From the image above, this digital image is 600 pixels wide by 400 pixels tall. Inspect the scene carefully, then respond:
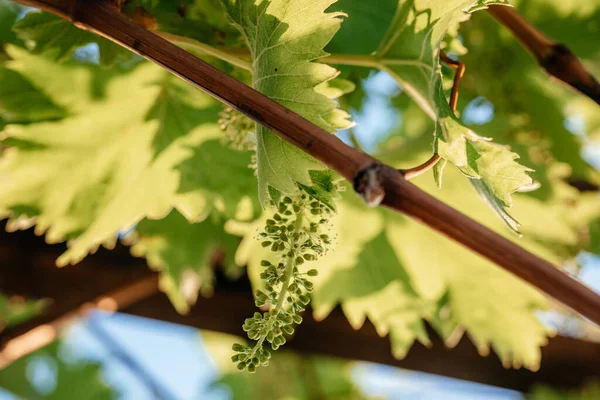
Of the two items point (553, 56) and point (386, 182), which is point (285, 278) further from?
point (553, 56)

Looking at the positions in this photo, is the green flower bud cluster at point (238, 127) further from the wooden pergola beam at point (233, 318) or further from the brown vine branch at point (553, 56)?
the wooden pergola beam at point (233, 318)

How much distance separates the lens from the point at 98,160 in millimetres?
1033

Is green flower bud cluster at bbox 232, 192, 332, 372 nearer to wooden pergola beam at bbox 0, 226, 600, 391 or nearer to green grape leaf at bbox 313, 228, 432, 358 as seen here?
green grape leaf at bbox 313, 228, 432, 358

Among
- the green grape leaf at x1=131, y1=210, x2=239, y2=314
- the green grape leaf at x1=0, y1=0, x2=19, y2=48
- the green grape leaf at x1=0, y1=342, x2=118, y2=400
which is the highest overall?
the green grape leaf at x1=0, y1=0, x2=19, y2=48

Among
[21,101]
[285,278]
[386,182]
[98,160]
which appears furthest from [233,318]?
[386,182]

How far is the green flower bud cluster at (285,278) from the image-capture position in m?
0.52

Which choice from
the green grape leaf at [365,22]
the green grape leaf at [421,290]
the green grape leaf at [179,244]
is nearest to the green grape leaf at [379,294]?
the green grape leaf at [421,290]

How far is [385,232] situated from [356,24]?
0.58 m

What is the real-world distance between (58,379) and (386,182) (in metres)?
2.46

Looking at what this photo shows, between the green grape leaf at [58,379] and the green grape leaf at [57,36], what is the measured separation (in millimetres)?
1969

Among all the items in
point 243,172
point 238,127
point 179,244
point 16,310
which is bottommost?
point 16,310

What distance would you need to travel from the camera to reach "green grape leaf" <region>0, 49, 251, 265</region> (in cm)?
97

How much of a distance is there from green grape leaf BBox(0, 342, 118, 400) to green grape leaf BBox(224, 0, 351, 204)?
2145 millimetres

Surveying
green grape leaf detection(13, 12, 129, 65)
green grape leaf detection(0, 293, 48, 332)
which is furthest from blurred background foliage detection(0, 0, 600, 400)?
green grape leaf detection(0, 293, 48, 332)
